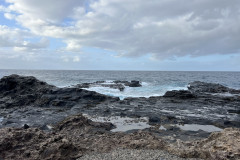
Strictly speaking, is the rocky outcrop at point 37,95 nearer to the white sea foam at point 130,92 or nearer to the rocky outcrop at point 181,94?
the white sea foam at point 130,92

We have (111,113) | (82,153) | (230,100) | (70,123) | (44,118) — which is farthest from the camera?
(230,100)

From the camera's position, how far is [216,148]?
931 cm

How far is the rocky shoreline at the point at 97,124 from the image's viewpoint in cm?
951

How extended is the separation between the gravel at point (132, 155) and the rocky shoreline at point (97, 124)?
18.1 inches

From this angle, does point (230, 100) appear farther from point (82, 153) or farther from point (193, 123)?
point (82, 153)

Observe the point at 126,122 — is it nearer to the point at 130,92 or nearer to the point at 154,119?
the point at 154,119

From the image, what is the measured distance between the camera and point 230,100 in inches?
1069

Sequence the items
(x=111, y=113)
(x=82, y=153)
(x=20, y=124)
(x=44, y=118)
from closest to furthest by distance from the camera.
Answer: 1. (x=82, y=153)
2. (x=20, y=124)
3. (x=44, y=118)
4. (x=111, y=113)

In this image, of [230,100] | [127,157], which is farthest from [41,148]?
[230,100]

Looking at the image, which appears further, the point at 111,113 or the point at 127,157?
the point at 111,113

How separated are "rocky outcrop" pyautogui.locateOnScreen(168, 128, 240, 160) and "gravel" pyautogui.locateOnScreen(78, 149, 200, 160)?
66cm

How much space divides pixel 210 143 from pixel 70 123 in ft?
32.7

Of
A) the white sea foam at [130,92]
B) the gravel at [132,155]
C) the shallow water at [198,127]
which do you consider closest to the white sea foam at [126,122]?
the shallow water at [198,127]

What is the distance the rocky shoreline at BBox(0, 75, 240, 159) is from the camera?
9.51 m
